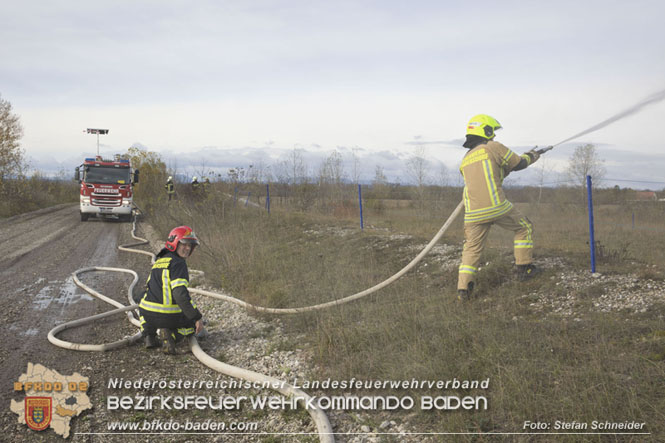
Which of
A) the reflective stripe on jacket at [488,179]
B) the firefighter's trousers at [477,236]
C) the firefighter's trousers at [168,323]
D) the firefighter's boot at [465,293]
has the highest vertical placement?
the reflective stripe on jacket at [488,179]

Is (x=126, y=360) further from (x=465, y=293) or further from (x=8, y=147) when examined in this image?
(x=8, y=147)

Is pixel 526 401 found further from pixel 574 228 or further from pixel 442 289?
pixel 574 228

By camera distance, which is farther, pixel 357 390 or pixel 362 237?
pixel 362 237

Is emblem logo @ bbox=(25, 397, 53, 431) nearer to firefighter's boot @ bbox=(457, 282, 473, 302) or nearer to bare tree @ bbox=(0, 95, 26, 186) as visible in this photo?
firefighter's boot @ bbox=(457, 282, 473, 302)

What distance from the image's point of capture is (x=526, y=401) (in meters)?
3.08

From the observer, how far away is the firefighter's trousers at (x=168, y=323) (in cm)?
480

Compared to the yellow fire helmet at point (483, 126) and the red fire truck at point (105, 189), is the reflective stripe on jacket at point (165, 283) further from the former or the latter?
the red fire truck at point (105, 189)

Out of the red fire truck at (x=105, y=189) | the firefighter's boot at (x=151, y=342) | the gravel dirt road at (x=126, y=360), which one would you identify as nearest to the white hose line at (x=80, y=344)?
the gravel dirt road at (x=126, y=360)

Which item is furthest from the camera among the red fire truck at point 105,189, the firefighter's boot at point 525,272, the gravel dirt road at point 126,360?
the red fire truck at point 105,189

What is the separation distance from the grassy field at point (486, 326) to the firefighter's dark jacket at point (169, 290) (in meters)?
1.31

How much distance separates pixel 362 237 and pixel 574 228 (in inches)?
277

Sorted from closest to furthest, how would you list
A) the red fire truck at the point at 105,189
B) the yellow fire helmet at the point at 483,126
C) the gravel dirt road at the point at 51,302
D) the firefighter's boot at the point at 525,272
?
the gravel dirt road at the point at 51,302 → the yellow fire helmet at the point at 483,126 → the firefighter's boot at the point at 525,272 → the red fire truck at the point at 105,189

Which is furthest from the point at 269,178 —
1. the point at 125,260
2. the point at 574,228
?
the point at 574,228

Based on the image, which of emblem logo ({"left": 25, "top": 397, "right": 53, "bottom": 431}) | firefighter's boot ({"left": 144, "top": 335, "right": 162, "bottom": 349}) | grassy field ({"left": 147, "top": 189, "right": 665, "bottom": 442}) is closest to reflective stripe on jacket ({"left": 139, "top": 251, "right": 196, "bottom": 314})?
firefighter's boot ({"left": 144, "top": 335, "right": 162, "bottom": 349})
